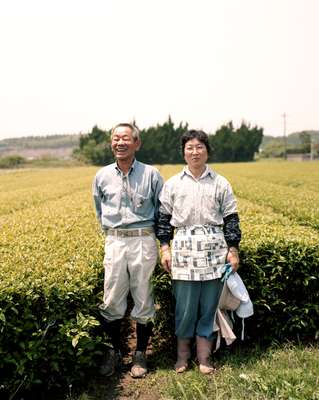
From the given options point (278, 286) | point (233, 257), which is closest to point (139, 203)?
point (233, 257)

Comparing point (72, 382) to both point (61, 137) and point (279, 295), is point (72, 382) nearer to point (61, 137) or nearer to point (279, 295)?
point (279, 295)

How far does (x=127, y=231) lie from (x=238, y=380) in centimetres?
172

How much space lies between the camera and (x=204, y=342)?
449 centimetres

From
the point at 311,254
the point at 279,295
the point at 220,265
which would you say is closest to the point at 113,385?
the point at 220,265

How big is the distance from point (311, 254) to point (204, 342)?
150 centimetres

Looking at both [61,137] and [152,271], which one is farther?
[61,137]

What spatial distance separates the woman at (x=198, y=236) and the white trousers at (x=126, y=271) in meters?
0.17

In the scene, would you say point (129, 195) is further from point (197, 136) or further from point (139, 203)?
point (197, 136)

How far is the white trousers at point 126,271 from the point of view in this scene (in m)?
4.37

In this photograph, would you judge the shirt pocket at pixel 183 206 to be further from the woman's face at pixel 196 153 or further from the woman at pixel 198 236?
the woman's face at pixel 196 153

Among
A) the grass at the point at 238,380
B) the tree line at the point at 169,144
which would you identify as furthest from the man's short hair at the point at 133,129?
the tree line at the point at 169,144

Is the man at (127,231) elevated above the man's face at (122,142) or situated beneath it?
situated beneath

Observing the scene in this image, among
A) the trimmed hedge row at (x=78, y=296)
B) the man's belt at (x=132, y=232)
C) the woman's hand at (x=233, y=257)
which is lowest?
the trimmed hedge row at (x=78, y=296)

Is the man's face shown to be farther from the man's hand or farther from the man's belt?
the man's hand
